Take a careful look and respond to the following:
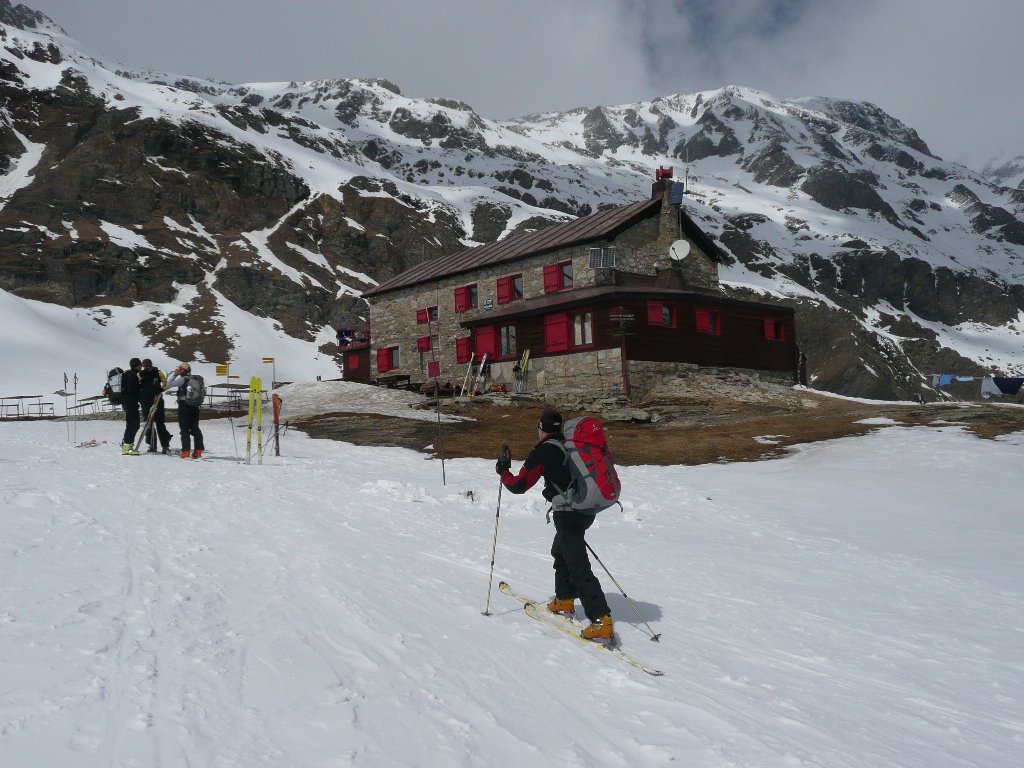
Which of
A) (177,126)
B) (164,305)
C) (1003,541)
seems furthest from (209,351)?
(1003,541)

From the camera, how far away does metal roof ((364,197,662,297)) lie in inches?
1380

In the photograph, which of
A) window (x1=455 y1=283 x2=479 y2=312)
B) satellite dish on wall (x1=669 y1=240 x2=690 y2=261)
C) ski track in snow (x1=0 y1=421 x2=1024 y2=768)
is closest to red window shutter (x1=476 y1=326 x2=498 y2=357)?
window (x1=455 y1=283 x2=479 y2=312)

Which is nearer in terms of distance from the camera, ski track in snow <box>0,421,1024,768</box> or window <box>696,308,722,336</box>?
ski track in snow <box>0,421,1024,768</box>

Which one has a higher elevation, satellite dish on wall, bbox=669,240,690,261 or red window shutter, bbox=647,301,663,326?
satellite dish on wall, bbox=669,240,690,261

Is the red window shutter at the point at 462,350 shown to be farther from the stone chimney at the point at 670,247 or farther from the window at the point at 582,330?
the stone chimney at the point at 670,247

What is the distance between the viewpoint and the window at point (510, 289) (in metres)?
37.7

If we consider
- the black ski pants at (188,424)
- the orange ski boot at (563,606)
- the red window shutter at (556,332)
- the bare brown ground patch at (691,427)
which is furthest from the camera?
the red window shutter at (556,332)

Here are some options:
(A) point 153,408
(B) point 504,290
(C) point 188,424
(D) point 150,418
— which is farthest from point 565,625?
(B) point 504,290

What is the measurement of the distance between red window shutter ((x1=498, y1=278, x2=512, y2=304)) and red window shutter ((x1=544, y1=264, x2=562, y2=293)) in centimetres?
244

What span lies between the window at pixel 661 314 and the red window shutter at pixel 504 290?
895 cm

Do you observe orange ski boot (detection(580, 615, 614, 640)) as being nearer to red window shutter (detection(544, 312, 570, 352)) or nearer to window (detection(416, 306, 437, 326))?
red window shutter (detection(544, 312, 570, 352))

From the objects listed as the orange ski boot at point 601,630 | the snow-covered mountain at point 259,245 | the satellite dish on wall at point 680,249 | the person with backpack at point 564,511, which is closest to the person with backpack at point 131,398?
the person with backpack at point 564,511

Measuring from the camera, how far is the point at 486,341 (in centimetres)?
3688

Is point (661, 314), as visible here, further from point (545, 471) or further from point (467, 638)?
point (467, 638)
